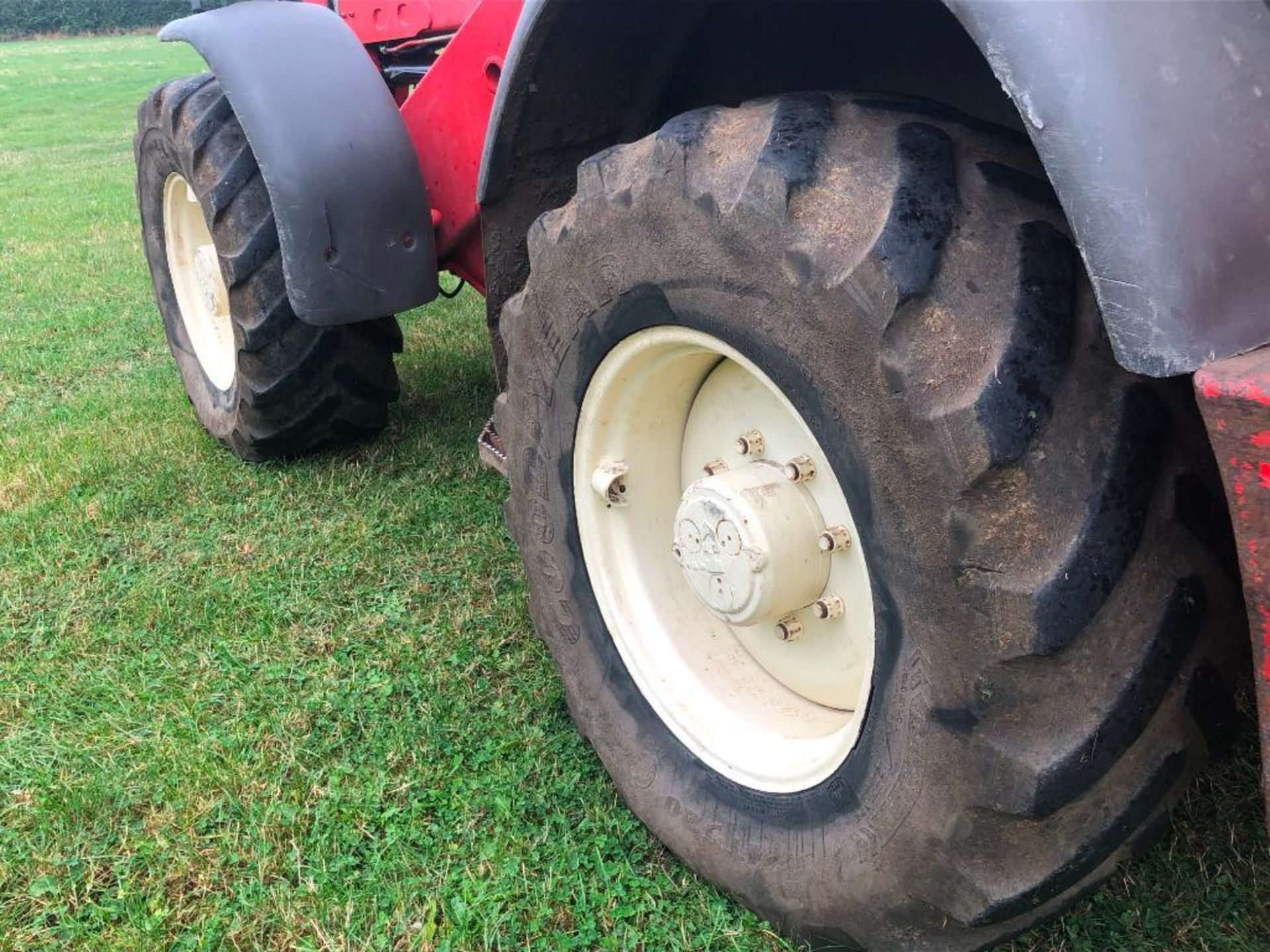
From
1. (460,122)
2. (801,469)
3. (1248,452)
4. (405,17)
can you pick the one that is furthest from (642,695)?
(405,17)

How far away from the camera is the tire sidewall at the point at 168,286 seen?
334 centimetres

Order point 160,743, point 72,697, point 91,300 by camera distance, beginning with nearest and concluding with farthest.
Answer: point 160,743, point 72,697, point 91,300

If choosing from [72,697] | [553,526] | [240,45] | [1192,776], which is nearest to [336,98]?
[240,45]

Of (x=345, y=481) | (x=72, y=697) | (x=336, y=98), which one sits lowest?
(x=345, y=481)

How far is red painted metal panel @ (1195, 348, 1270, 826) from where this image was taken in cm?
96

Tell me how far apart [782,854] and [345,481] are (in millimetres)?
2090

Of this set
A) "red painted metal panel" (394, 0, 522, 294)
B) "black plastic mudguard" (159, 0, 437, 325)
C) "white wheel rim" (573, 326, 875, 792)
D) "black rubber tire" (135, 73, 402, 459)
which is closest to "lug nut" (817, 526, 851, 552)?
"white wheel rim" (573, 326, 875, 792)

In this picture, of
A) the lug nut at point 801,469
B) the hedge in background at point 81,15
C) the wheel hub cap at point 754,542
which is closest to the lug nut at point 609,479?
the wheel hub cap at point 754,542

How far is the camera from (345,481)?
3.30 m

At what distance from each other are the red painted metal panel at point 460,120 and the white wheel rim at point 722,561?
76 centimetres

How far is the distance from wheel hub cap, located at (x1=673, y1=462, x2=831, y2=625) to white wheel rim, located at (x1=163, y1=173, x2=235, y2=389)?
2.36m

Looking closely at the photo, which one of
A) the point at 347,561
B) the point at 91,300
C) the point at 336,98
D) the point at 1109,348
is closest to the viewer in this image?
the point at 1109,348

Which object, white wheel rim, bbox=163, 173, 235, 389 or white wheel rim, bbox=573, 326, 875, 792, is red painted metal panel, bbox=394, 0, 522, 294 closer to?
white wheel rim, bbox=573, 326, 875, 792

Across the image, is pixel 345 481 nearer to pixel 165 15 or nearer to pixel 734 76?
pixel 734 76
